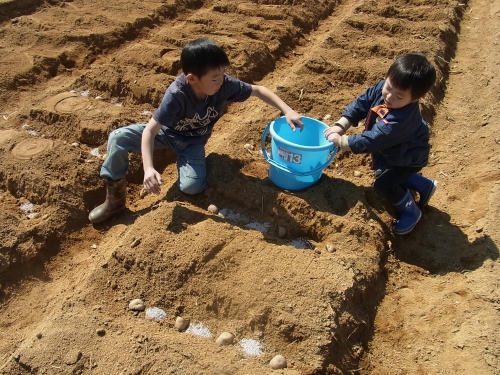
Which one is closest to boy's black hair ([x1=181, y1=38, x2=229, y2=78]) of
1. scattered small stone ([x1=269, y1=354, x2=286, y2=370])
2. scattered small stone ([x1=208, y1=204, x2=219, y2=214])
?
scattered small stone ([x1=208, y1=204, x2=219, y2=214])

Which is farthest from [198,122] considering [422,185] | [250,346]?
[422,185]

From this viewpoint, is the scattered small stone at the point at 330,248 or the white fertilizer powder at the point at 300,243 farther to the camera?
the white fertilizer powder at the point at 300,243

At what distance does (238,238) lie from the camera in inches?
107

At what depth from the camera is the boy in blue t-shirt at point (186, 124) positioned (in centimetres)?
260

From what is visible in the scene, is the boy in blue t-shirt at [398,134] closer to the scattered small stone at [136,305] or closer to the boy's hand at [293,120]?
the boy's hand at [293,120]

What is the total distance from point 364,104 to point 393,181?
54 centimetres

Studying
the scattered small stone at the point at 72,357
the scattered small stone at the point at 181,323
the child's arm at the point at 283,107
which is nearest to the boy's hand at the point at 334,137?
the child's arm at the point at 283,107

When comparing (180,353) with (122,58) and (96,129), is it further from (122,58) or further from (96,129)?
(122,58)

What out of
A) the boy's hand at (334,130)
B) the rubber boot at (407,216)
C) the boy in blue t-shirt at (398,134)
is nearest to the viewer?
the boy in blue t-shirt at (398,134)

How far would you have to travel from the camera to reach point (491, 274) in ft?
8.67

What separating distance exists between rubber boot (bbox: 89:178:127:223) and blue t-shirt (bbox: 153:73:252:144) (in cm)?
49

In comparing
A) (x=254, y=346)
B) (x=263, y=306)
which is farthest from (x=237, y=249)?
(x=254, y=346)

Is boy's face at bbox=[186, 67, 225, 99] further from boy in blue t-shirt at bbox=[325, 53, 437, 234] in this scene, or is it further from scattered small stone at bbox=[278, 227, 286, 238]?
scattered small stone at bbox=[278, 227, 286, 238]

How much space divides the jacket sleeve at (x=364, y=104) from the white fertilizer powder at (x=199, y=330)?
1.63 metres
